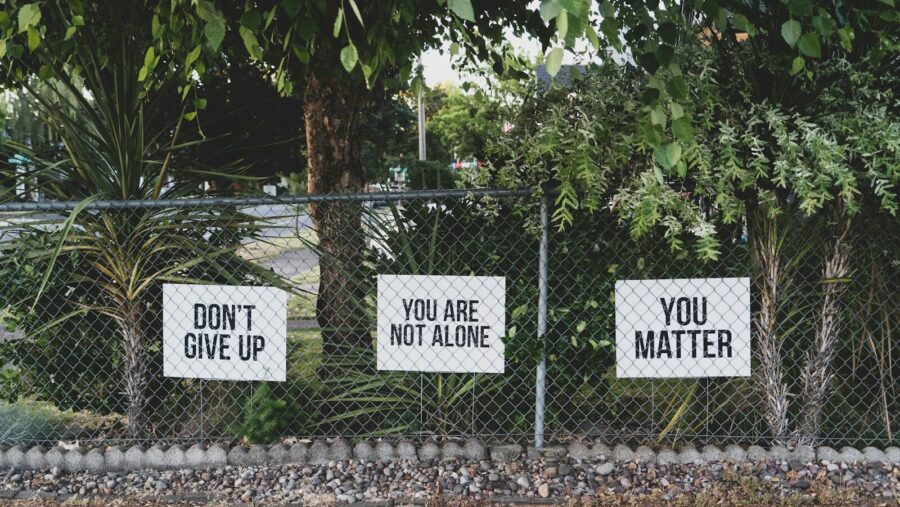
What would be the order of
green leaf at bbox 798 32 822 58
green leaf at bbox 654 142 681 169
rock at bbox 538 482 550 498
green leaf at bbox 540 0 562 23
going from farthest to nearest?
rock at bbox 538 482 550 498
green leaf at bbox 798 32 822 58
green leaf at bbox 654 142 681 169
green leaf at bbox 540 0 562 23

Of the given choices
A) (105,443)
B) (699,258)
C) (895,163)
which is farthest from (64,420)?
(895,163)

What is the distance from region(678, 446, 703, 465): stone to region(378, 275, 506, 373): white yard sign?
1.05 m

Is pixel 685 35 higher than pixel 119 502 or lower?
higher

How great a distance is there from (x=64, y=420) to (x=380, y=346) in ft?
6.77

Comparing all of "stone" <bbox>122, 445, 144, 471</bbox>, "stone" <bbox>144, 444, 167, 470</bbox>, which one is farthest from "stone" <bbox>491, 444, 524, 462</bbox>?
"stone" <bbox>122, 445, 144, 471</bbox>

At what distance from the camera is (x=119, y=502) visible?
148 inches

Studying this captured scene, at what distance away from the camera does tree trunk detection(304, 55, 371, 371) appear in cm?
433

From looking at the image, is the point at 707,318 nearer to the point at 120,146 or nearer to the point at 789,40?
the point at 789,40

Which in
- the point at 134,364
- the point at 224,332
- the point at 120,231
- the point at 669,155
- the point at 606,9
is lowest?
the point at 134,364

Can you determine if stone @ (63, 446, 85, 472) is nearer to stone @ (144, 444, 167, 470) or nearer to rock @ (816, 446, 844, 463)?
stone @ (144, 444, 167, 470)

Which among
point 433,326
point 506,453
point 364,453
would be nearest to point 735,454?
point 506,453

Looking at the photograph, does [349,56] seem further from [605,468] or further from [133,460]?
[133,460]

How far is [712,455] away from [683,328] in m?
0.69

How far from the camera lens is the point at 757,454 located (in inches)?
157
